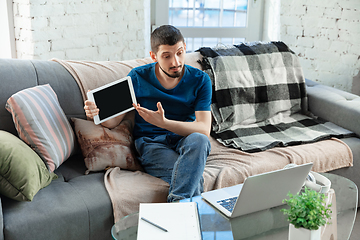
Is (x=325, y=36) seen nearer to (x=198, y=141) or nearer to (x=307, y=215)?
(x=198, y=141)

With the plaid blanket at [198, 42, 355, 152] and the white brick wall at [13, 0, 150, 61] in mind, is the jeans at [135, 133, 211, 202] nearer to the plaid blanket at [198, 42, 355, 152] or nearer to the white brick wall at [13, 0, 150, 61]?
the plaid blanket at [198, 42, 355, 152]

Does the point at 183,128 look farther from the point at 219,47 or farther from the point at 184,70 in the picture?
the point at 219,47

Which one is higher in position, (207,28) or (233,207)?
(207,28)

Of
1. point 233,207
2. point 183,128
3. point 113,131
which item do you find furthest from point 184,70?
point 233,207

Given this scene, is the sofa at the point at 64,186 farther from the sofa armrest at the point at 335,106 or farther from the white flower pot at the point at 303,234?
the white flower pot at the point at 303,234

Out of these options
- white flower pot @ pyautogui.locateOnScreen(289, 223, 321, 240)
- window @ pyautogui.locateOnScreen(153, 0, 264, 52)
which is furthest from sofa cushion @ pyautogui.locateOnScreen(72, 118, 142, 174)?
window @ pyautogui.locateOnScreen(153, 0, 264, 52)

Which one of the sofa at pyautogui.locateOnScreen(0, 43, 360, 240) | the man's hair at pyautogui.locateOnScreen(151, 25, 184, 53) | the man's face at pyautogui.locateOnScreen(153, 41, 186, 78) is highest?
the man's hair at pyautogui.locateOnScreen(151, 25, 184, 53)

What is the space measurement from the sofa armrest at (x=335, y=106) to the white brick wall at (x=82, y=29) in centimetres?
137

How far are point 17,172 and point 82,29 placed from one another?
1.50 metres

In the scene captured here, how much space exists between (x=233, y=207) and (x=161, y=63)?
0.76 meters

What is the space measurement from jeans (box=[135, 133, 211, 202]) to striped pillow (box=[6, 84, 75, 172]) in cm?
36

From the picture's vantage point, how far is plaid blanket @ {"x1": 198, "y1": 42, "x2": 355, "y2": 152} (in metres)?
1.99

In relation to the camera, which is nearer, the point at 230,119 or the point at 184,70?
the point at 184,70

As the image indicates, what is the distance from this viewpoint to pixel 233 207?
44.1 inches
